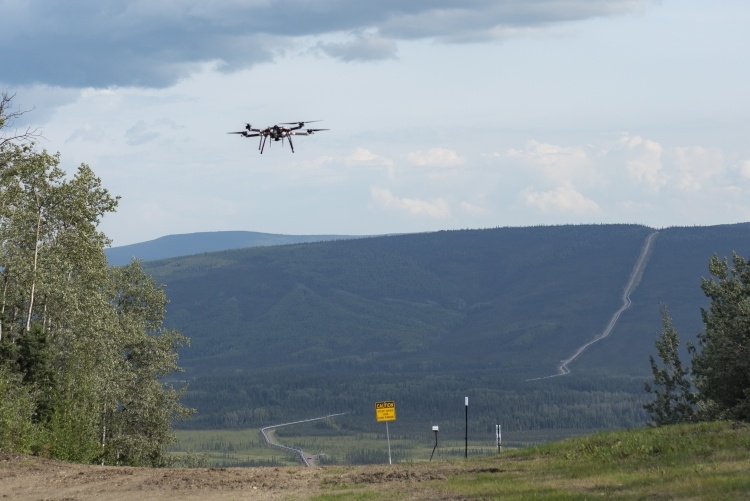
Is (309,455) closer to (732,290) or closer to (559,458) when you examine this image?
(732,290)

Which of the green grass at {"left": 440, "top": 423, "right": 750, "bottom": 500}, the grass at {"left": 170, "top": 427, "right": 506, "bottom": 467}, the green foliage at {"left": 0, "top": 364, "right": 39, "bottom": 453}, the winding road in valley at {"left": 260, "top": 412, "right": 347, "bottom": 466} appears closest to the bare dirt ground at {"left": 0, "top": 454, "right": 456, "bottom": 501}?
the green grass at {"left": 440, "top": 423, "right": 750, "bottom": 500}

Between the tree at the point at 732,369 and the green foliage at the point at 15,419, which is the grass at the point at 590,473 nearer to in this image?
the tree at the point at 732,369

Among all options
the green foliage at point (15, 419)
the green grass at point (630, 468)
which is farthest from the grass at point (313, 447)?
the green grass at point (630, 468)

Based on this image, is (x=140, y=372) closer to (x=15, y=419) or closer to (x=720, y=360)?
(x=15, y=419)

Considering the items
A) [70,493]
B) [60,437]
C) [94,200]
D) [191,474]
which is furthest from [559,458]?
[94,200]

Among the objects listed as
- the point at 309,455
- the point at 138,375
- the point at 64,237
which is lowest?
the point at 309,455

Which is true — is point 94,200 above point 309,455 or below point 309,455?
above

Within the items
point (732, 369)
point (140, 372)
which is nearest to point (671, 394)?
point (732, 369)
